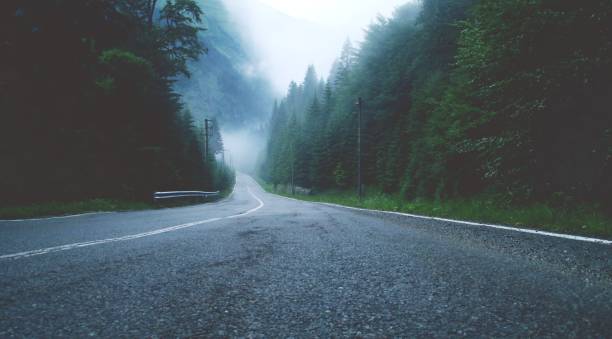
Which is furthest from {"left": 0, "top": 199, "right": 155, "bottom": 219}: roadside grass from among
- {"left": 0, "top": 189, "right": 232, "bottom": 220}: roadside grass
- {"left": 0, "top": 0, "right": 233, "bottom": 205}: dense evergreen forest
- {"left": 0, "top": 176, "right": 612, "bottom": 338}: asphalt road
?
{"left": 0, "top": 176, "right": 612, "bottom": 338}: asphalt road

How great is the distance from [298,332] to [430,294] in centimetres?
100

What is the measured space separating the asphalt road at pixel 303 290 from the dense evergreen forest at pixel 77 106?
8856 mm

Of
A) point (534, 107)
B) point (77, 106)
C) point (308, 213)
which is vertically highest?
point (77, 106)

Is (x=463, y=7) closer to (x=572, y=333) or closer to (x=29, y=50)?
(x=29, y=50)

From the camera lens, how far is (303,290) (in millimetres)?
2113

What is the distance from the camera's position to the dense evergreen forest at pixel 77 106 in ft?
32.0

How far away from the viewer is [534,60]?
8094mm

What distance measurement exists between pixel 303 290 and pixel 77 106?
13.4m

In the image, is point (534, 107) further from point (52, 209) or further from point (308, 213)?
point (52, 209)

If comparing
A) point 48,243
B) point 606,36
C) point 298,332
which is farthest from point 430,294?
point 606,36

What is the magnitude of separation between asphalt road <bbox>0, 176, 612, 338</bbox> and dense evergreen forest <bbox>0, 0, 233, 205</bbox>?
349 inches

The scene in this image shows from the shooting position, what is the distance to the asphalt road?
4.92ft

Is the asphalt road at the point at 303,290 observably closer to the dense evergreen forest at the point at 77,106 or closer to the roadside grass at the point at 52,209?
the roadside grass at the point at 52,209

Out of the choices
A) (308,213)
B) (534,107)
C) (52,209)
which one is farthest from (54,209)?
(534,107)
